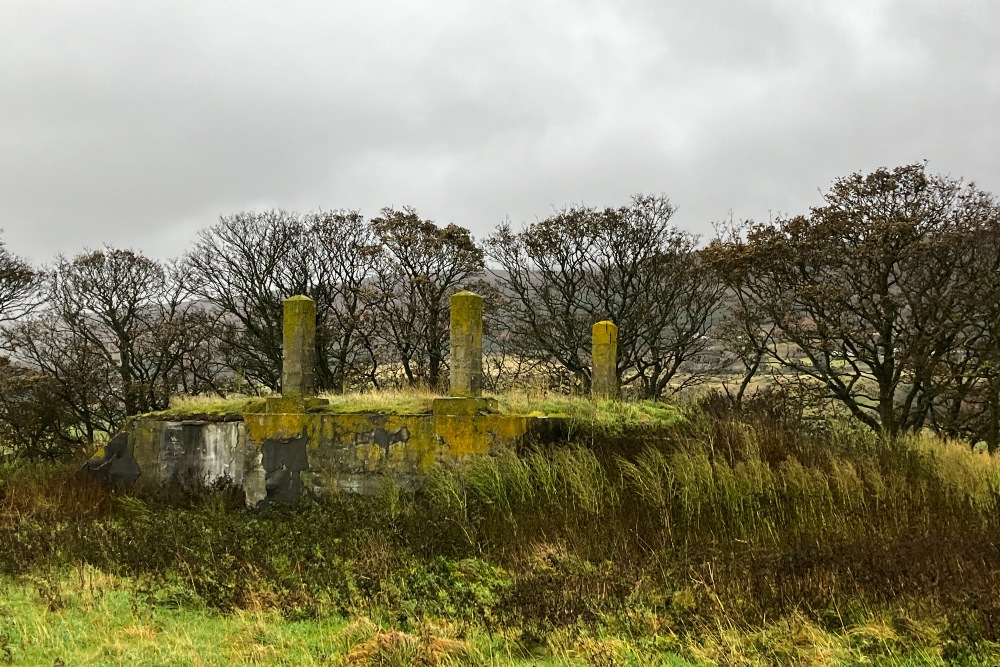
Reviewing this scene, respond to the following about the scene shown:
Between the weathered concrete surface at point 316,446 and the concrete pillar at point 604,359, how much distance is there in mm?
2368

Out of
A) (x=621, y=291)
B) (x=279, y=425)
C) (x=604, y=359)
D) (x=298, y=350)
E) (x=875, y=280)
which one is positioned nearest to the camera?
(x=279, y=425)

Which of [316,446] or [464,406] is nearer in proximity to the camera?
[464,406]

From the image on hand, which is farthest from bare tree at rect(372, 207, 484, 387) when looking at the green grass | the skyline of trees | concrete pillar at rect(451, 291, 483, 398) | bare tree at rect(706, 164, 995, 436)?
the green grass

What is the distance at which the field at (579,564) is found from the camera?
5195 mm

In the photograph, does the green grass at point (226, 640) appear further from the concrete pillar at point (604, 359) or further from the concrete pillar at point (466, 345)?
the concrete pillar at point (604, 359)

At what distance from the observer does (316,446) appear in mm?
11969

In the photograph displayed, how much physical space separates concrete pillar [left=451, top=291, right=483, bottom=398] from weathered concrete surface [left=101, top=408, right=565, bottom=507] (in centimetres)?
30

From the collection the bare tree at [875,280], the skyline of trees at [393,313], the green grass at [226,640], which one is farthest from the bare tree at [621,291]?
the green grass at [226,640]

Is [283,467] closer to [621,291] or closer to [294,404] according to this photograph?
[294,404]

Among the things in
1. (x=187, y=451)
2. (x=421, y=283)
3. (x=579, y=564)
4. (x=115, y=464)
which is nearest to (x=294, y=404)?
(x=187, y=451)

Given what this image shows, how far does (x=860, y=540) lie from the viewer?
6691 mm

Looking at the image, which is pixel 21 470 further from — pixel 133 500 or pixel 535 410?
pixel 535 410

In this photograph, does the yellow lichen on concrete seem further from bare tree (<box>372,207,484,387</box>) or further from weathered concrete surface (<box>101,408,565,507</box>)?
bare tree (<box>372,207,484,387</box>)

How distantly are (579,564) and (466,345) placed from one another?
16.2 feet
